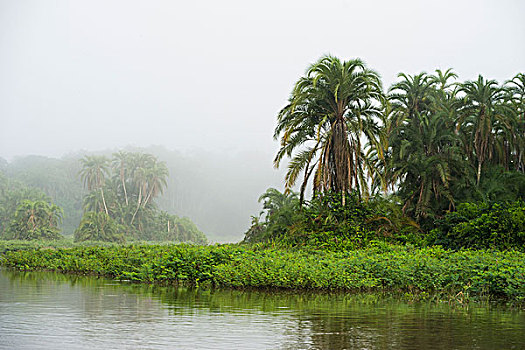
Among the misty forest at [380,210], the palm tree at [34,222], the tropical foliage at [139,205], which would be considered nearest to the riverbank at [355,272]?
the misty forest at [380,210]

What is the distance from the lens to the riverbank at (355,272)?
47.1 ft

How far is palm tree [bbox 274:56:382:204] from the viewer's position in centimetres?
2525

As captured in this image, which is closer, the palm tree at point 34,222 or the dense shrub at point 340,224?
the dense shrub at point 340,224

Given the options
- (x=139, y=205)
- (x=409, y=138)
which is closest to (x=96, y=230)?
(x=139, y=205)

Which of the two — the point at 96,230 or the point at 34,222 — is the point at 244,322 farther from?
the point at 34,222

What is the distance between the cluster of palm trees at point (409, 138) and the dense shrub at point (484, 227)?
3084 millimetres

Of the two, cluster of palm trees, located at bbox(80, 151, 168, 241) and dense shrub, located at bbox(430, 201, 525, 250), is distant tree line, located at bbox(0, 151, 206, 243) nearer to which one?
cluster of palm trees, located at bbox(80, 151, 168, 241)

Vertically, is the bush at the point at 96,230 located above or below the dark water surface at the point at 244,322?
above

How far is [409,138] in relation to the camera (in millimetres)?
30094

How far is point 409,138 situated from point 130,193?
64296mm

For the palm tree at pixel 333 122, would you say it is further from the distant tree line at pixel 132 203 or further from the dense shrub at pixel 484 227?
the distant tree line at pixel 132 203

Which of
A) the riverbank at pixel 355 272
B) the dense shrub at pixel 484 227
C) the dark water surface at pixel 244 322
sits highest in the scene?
the dense shrub at pixel 484 227

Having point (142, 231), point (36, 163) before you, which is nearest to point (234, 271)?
point (142, 231)

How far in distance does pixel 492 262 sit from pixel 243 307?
740 cm
